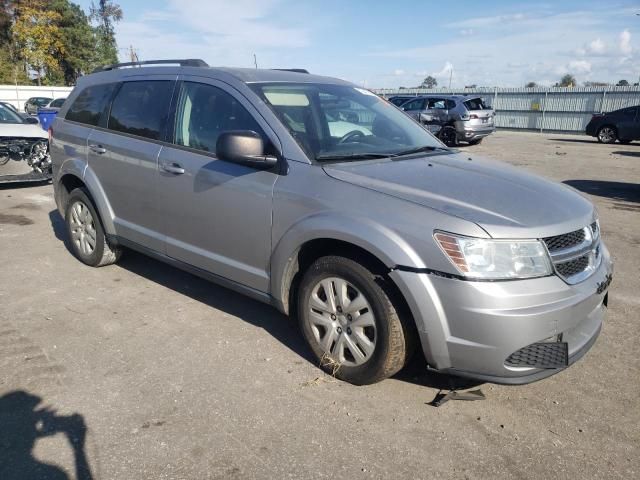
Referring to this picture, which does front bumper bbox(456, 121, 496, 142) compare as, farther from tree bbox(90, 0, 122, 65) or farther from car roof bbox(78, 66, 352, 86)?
tree bbox(90, 0, 122, 65)

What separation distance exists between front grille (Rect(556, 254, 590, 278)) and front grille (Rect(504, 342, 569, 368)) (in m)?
0.36

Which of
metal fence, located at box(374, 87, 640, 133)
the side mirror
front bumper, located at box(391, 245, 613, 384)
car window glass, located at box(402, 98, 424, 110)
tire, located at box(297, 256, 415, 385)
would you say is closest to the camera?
front bumper, located at box(391, 245, 613, 384)

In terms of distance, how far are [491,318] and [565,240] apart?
65 centimetres

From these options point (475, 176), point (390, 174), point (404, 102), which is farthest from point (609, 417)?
point (404, 102)

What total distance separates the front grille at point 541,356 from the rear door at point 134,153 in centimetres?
276

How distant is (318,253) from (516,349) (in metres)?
1.25

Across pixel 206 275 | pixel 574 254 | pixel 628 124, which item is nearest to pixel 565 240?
pixel 574 254

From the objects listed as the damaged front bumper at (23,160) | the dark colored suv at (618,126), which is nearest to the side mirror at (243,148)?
the damaged front bumper at (23,160)

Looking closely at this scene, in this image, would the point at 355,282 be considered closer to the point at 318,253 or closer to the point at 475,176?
the point at 318,253

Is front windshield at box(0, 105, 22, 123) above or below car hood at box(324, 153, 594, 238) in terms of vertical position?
above

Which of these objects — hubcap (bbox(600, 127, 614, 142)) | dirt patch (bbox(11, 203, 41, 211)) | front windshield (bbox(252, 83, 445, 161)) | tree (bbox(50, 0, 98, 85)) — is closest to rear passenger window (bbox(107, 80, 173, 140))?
front windshield (bbox(252, 83, 445, 161))

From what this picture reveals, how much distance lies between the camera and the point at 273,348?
353cm

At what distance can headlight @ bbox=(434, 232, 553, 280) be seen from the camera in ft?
8.11

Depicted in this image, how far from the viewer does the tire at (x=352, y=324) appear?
2.78 m
